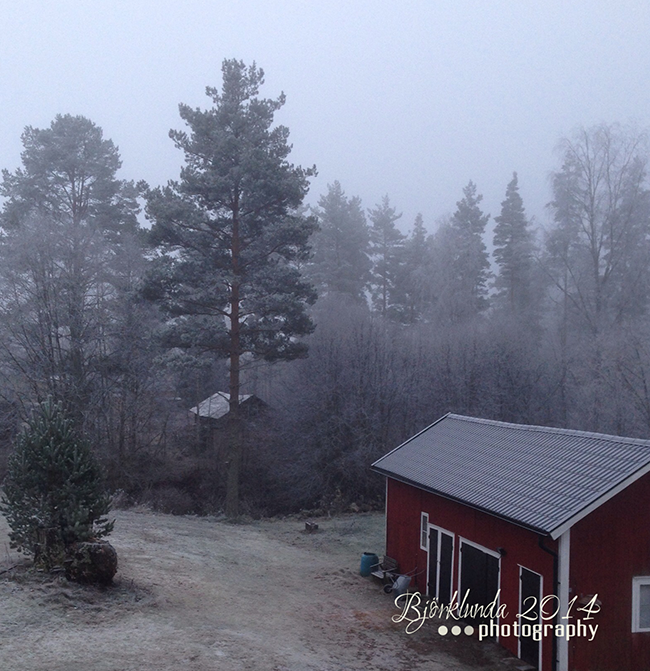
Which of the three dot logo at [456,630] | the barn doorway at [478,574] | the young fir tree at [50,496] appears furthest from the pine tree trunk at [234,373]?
the three dot logo at [456,630]

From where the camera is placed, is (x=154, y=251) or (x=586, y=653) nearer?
(x=586, y=653)

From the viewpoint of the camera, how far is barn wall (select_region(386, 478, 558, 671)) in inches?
413

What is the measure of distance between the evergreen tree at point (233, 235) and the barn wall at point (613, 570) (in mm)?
14712

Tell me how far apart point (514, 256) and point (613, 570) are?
3775 cm

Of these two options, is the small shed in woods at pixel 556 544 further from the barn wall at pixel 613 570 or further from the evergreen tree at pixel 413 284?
the evergreen tree at pixel 413 284

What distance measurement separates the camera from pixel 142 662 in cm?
856

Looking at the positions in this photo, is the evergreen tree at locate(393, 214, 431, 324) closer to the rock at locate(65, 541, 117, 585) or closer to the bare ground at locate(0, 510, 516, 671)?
the bare ground at locate(0, 510, 516, 671)

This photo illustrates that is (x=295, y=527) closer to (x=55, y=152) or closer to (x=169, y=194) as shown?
(x=169, y=194)

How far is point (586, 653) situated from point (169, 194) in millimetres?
18780

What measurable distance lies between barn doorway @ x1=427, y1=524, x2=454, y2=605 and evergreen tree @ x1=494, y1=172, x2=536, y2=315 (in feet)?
105

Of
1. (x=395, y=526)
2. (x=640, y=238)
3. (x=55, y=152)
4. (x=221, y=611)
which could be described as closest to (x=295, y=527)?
(x=395, y=526)

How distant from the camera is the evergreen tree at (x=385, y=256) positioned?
48.2 m

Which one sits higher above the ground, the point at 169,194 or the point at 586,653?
the point at 169,194

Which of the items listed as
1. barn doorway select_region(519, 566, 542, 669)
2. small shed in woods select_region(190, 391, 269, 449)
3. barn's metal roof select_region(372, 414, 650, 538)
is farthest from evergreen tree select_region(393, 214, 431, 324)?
barn doorway select_region(519, 566, 542, 669)
